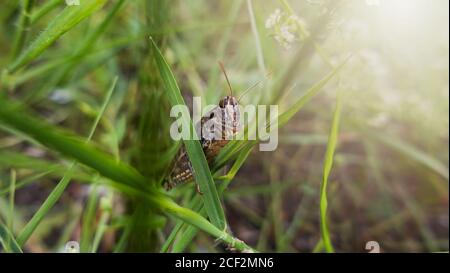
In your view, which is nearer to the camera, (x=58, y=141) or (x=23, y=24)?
(x=58, y=141)

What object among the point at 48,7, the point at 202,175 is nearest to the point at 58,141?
the point at 202,175

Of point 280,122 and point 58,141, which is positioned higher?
point 280,122

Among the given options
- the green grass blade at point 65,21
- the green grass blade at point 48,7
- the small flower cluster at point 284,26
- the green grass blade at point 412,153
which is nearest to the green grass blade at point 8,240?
the green grass blade at point 65,21

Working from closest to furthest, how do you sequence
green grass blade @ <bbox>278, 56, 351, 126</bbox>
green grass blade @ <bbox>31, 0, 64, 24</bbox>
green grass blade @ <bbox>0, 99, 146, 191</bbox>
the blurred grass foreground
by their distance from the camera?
green grass blade @ <bbox>0, 99, 146, 191</bbox>
green grass blade @ <bbox>278, 56, 351, 126</bbox>
green grass blade @ <bbox>31, 0, 64, 24</bbox>
the blurred grass foreground

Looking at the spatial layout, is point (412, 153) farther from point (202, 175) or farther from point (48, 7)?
point (48, 7)

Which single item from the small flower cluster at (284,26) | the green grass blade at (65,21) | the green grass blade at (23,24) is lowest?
the green grass blade at (65,21)

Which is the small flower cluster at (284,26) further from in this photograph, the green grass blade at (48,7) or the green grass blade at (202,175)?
the green grass blade at (48,7)

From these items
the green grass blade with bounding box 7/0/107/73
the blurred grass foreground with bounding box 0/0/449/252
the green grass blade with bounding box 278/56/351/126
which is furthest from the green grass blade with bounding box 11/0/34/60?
the green grass blade with bounding box 278/56/351/126

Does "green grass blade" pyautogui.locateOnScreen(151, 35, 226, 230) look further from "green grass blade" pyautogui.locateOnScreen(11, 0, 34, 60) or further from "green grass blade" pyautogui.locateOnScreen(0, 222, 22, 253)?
"green grass blade" pyautogui.locateOnScreen(11, 0, 34, 60)
